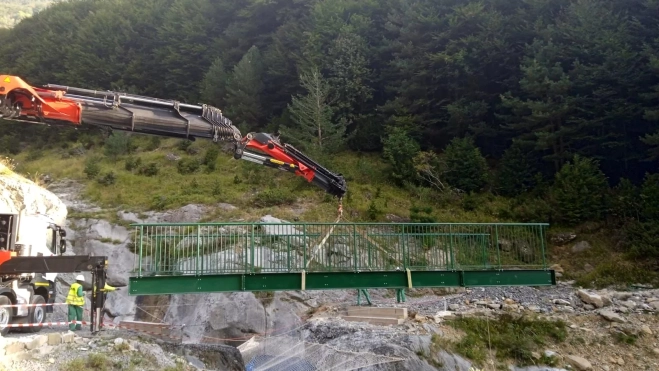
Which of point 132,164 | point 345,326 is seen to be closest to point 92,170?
point 132,164

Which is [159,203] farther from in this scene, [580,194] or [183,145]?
[580,194]

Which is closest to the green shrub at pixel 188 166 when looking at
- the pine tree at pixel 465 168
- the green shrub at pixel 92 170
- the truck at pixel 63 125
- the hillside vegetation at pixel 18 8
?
the green shrub at pixel 92 170

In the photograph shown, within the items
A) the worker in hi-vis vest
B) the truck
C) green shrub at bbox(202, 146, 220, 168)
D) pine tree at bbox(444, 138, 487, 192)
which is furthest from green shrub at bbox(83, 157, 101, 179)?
pine tree at bbox(444, 138, 487, 192)

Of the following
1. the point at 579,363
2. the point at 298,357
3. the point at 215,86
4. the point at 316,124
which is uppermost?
the point at 215,86

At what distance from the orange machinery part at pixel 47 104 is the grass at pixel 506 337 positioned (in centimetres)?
1117

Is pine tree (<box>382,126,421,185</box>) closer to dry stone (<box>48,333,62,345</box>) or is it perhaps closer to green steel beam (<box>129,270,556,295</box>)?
green steel beam (<box>129,270,556,295</box>)

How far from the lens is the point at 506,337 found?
1327 centimetres

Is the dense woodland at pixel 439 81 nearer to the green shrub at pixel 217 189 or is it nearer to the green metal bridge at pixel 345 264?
the green shrub at pixel 217 189

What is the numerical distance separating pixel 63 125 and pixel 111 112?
1.50 meters

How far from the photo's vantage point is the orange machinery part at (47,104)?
37.9 ft

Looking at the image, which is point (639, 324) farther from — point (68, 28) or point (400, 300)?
point (68, 28)

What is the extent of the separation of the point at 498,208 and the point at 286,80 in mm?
19910

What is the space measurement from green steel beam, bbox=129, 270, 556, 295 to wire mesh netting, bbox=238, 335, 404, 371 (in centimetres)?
177

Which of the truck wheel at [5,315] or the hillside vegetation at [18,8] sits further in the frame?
the hillside vegetation at [18,8]
